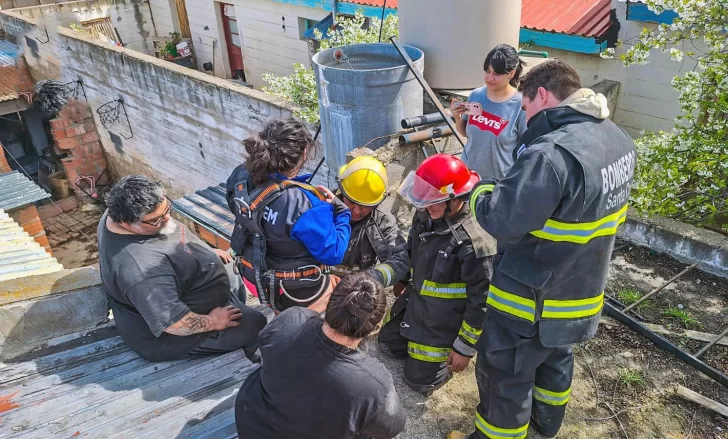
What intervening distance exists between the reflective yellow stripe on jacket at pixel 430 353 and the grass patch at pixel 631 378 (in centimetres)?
103

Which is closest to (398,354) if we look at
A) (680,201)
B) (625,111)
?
(680,201)

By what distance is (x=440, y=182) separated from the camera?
107 inches

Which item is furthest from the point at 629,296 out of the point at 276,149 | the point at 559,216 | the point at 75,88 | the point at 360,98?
the point at 75,88

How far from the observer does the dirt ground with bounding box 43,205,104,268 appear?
10.9 meters

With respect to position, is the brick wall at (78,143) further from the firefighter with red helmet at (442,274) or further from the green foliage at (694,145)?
the green foliage at (694,145)

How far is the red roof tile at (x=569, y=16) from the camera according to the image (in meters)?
7.51

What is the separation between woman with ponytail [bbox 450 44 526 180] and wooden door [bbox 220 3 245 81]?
11.9 meters

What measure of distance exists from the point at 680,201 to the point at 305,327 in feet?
12.3

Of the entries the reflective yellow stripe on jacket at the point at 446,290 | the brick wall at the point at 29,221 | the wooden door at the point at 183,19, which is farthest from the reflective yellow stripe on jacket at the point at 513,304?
the wooden door at the point at 183,19

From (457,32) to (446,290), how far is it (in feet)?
Answer: 8.02

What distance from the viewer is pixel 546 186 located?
2.10 m

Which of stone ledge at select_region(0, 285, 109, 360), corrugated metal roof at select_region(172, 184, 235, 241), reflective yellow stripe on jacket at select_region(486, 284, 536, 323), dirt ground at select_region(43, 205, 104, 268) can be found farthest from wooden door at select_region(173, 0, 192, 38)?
reflective yellow stripe on jacket at select_region(486, 284, 536, 323)

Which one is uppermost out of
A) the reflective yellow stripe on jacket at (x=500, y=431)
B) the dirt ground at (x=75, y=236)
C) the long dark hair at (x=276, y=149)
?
the long dark hair at (x=276, y=149)

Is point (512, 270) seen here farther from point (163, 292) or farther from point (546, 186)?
point (163, 292)
